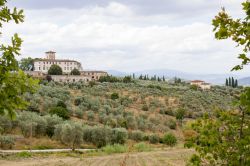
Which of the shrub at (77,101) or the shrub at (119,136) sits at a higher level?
the shrub at (77,101)

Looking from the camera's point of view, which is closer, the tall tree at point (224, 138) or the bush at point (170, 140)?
the tall tree at point (224, 138)

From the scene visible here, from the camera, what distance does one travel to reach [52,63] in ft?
504

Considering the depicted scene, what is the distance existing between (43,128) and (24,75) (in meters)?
38.5

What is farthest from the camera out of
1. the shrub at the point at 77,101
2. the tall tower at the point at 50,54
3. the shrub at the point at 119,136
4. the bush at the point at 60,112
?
the tall tower at the point at 50,54

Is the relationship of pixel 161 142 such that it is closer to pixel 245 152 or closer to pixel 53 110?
pixel 53 110

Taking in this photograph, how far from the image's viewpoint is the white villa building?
5812 inches

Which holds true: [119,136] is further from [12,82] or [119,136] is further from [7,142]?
[12,82]

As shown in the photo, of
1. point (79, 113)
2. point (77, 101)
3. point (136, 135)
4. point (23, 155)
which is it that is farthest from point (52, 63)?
point (23, 155)

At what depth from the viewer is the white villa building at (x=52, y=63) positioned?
484ft

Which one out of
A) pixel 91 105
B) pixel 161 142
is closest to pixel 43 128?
pixel 161 142

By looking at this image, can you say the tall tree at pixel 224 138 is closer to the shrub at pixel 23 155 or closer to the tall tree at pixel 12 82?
the tall tree at pixel 12 82

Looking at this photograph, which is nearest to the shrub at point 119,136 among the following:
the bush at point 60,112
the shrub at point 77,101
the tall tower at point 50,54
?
the bush at point 60,112

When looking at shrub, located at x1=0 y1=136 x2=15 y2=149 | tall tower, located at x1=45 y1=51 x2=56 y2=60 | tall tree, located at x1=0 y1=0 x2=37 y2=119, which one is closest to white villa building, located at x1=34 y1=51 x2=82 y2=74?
tall tower, located at x1=45 y1=51 x2=56 y2=60

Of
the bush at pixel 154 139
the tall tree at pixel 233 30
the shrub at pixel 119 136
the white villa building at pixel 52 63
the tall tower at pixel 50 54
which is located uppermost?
the tall tower at pixel 50 54
